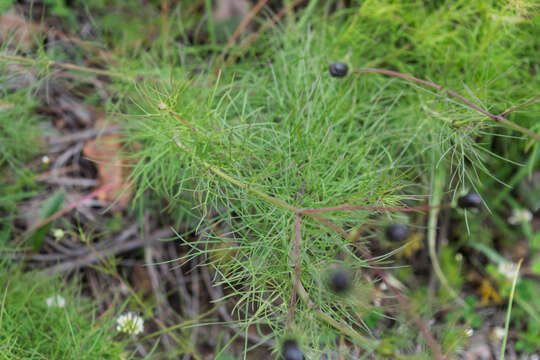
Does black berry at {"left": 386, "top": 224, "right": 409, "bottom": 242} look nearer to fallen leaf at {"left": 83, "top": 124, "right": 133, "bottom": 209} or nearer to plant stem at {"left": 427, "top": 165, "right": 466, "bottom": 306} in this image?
plant stem at {"left": 427, "top": 165, "right": 466, "bottom": 306}

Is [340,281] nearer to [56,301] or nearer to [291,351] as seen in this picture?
[291,351]

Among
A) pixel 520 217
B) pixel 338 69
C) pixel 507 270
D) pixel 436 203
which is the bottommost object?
pixel 507 270

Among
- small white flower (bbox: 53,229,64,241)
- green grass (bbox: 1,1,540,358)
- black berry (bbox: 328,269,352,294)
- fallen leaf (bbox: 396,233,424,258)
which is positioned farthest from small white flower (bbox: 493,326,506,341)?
small white flower (bbox: 53,229,64,241)

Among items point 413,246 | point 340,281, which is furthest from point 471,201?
point 413,246

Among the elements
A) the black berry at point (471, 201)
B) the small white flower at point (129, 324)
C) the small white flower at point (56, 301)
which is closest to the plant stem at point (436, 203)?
the black berry at point (471, 201)

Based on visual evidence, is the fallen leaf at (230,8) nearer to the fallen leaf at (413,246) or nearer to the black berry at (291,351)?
the fallen leaf at (413,246)

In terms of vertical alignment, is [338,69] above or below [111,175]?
above
